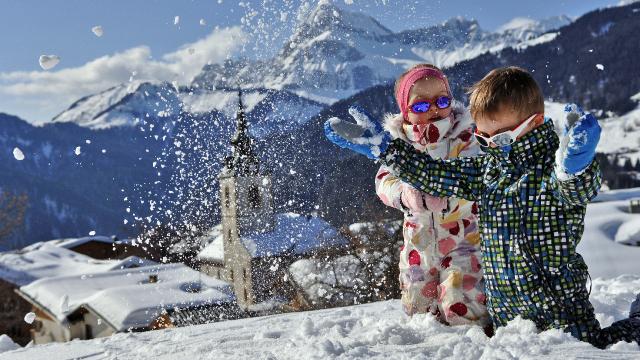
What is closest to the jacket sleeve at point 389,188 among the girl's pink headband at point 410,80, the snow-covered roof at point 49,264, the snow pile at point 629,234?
the girl's pink headband at point 410,80

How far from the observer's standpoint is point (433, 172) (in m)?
2.50

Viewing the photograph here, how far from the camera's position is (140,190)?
559 ft

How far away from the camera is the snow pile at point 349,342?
81.9 inches

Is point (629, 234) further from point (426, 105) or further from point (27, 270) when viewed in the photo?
point (27, 270)

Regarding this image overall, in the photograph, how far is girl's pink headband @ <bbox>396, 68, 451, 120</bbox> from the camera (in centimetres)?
313

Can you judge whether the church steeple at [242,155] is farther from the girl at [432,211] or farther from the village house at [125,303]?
the girl at [432,211]

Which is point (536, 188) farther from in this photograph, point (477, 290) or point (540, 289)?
point (477, 290)

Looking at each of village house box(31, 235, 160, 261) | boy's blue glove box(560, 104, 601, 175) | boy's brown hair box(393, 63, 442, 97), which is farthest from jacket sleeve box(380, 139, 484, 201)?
village house box(31, 235, 160, 261)

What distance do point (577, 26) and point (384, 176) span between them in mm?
183423

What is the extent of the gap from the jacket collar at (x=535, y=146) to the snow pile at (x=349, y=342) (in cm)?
65

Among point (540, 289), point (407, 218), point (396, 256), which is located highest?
point (407, 218)

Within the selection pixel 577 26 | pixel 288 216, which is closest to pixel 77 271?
pixel 288 216

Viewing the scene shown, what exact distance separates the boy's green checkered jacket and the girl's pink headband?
88 cm

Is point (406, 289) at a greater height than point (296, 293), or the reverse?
point (406, 289)
